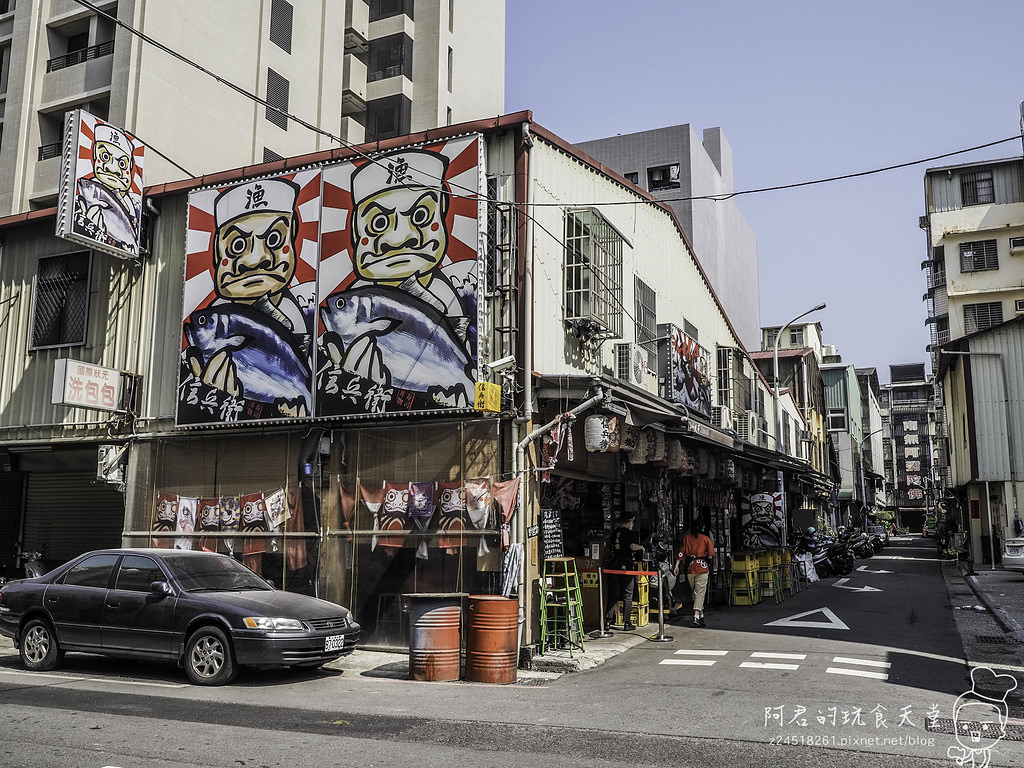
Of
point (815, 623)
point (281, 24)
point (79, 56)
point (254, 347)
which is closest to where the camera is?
point (254, 347)

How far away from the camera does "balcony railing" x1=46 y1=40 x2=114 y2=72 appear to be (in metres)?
29.7

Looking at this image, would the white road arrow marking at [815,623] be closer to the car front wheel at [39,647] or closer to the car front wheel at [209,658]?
the car front wheel at [209,658]

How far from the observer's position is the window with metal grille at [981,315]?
4772 cm

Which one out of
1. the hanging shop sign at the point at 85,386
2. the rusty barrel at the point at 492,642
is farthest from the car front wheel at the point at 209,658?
the hanging shop sign at the point at 85,386

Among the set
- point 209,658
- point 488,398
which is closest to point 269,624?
point 209,658

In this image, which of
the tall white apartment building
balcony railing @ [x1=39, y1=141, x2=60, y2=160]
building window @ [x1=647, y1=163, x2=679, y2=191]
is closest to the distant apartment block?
building window @ [x1=647, y1=163, x2=679, y2=191]

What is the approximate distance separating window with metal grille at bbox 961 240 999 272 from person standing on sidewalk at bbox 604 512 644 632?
41100 mm

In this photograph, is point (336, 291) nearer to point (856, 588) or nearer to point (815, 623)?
point (815, 623)

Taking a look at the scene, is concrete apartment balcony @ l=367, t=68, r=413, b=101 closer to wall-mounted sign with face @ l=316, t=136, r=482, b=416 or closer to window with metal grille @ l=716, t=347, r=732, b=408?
window with metal grille @ l=716, t=347, r=732, b=408

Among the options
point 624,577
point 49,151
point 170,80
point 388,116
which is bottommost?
point 624,577

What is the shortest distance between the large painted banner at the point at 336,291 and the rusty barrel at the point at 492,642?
3283mm

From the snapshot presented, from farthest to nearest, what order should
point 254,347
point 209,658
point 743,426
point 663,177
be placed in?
point 663,177
point 743,426
point 254,347
point 209,658

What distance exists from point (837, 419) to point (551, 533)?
2345 inches

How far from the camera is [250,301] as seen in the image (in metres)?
15.0
